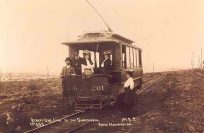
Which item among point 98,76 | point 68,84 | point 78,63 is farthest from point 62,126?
point 78,63

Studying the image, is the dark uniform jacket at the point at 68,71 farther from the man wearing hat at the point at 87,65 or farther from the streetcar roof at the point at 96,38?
the streetcar roof at the point at 96,38

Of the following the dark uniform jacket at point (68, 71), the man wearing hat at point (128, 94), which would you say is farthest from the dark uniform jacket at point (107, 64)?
the dark uniform jacket at point (68, 71)

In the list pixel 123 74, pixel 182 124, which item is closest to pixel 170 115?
pixel 182 124

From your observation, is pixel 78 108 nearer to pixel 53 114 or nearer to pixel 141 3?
pixel 53 114

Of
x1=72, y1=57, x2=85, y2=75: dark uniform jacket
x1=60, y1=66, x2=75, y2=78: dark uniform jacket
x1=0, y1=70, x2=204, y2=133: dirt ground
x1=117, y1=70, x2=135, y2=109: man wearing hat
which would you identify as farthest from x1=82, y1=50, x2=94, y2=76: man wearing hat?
x1=0, y1=70, x2=204, y2=133: dirt ground

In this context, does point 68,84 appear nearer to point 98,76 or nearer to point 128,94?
point 98,76

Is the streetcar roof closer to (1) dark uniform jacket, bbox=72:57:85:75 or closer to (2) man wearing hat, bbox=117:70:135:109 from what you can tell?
(1) dark uniform jacket, bbox=72:57:85:75

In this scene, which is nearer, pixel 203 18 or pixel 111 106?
pixel 203 18

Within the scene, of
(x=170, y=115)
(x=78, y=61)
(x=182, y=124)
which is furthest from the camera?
(x=78, y=61)
